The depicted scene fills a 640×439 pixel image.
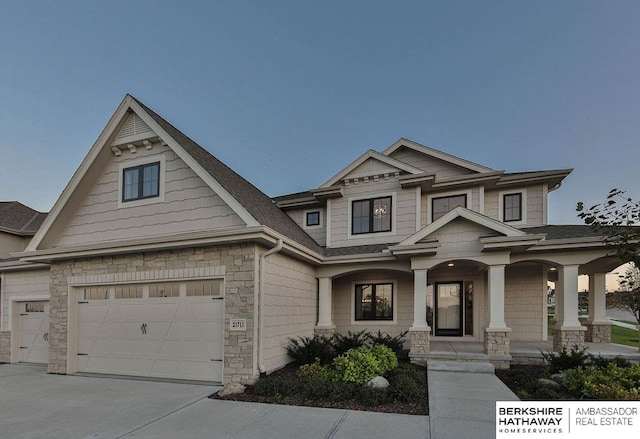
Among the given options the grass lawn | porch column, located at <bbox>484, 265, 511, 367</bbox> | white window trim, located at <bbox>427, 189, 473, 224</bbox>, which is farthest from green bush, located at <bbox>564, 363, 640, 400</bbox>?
the grass lawn

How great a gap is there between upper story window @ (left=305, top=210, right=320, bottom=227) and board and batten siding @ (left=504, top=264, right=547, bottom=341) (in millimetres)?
6680

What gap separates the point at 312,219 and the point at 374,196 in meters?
2.61

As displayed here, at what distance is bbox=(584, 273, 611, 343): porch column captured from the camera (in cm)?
1067

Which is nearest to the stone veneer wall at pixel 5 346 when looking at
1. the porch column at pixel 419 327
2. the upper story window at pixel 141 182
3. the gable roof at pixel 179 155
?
the gable roof at pixel 179 155

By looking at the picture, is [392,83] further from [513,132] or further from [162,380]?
[162,380]

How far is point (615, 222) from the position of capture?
8.31 meters

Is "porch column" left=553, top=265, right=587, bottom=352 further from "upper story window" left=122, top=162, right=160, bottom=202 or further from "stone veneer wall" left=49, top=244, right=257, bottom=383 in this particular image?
"upper story window" left=122, top=162, right=160, bottom=202

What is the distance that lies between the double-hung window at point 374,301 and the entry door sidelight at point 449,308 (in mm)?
1684

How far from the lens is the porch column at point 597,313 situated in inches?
420

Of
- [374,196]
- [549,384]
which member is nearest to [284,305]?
[374,196]

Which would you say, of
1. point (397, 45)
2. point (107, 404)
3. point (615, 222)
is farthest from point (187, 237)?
point (397, 45)

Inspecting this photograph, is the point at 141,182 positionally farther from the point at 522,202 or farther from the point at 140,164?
the point at 522,202

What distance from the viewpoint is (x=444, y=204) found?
38.8ft

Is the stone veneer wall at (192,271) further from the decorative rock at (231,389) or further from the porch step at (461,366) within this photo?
the porch step at (461,366)
